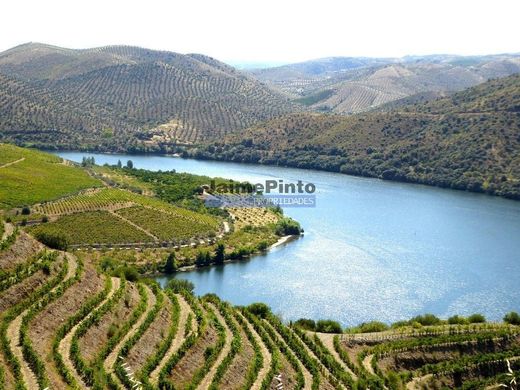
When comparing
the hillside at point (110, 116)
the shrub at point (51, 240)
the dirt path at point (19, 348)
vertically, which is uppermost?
the hillside at point (110, 116)

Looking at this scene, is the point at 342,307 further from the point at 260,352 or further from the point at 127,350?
the point at 127,350

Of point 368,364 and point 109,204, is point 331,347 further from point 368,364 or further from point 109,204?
point 109,204

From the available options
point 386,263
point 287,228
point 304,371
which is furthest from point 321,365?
point 287,228

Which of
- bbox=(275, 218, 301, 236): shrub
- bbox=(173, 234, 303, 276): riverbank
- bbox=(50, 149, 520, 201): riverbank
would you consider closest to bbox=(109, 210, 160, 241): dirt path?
bbox=(173, 234, 303, 276): riverbank

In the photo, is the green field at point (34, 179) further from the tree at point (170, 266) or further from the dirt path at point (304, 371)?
the dirt path at point (304, 371)

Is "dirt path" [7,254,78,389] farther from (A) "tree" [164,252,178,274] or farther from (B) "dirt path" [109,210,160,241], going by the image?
(B) "dirt path" [109,210,160,241]

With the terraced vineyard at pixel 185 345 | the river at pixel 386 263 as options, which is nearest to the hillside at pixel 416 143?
the river at pixel 386 263
